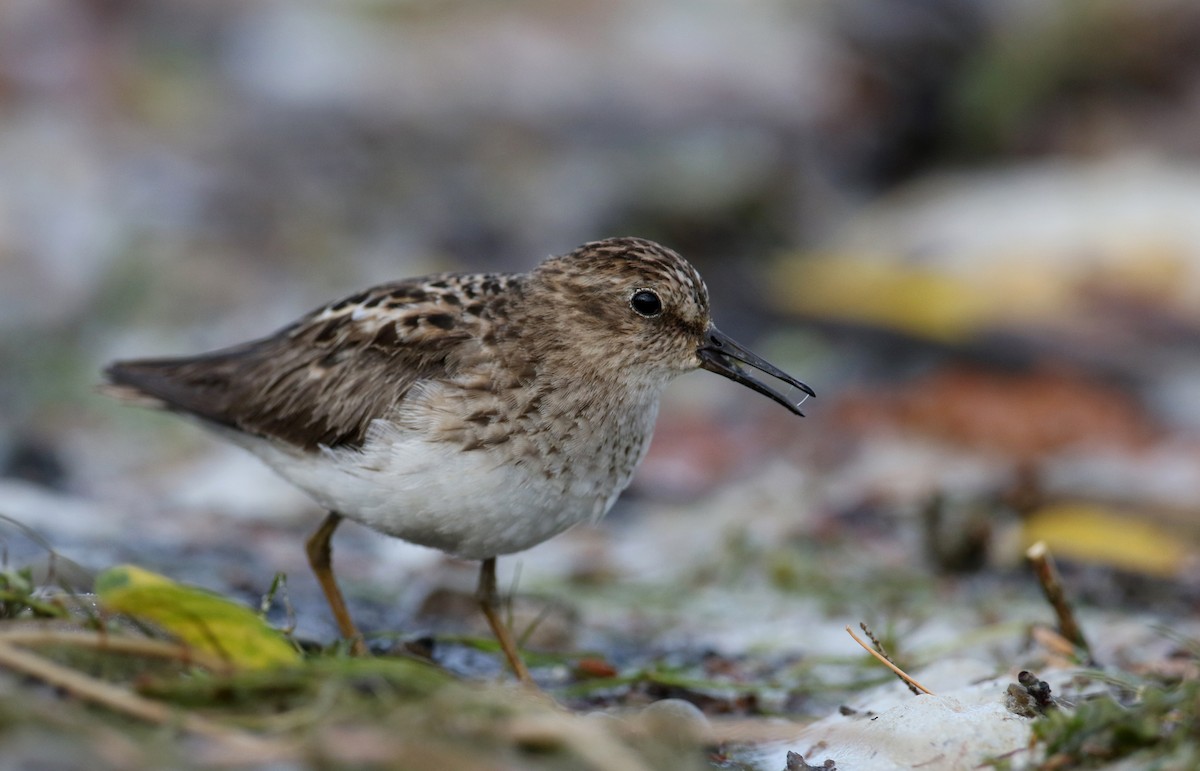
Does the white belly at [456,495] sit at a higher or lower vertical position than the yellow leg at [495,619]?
higher

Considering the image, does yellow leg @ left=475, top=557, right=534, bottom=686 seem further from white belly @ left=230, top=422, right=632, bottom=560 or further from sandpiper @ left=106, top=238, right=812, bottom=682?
white belly @ left=230, top=422, right=632, bottom=560

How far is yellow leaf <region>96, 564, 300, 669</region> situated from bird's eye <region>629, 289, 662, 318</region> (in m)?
1.99

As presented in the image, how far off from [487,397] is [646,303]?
68cm

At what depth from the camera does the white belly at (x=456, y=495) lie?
496cm

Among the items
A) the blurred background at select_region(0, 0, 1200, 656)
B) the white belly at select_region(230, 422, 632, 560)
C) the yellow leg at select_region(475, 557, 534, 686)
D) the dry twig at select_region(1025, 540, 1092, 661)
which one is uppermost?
the blurred background at select_region(0, 0, 1200, 656)

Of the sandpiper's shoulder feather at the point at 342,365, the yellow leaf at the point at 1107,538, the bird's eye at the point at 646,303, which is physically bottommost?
the sandpiper's shoulder feather at the point at 342,365

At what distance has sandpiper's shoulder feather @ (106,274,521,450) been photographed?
5.38 m

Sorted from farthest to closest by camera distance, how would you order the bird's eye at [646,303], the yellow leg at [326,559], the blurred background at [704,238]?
the blurred background at [704,238] → the yellow leg at [326,559] → the bird's eye at [646,303]

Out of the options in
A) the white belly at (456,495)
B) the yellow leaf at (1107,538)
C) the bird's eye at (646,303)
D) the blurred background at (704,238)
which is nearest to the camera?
the white belly at (456,495)

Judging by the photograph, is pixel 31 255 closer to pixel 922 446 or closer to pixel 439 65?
pixel 439 65

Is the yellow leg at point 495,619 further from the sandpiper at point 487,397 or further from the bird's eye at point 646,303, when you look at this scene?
the bird's eye at point 646,303

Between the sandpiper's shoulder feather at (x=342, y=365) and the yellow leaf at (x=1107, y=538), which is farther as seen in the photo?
the yellow leaf at (x=1107, y=538)

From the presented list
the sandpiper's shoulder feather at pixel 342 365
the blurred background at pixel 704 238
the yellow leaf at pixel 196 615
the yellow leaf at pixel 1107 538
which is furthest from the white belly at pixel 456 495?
the yellow leaf at pixel 1107 538

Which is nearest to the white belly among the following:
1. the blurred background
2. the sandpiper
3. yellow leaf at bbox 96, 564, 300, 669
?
the sandpiper
